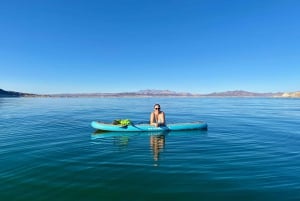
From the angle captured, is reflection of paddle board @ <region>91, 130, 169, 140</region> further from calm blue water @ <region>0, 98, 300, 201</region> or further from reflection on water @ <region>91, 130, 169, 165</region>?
calm blue water @ <region>0, 98, 300, 201</region>

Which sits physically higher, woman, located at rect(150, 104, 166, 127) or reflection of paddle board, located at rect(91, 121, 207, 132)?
woman, located at rect(150, 104, 166, 127)

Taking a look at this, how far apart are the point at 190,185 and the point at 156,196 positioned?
1.54 m

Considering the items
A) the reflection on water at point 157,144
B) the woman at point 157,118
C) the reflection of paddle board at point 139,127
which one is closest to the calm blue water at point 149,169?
the reflection on water at point 157,144

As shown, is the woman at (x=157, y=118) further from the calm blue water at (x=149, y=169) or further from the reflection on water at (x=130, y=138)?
the calm blue water at (x=149, y=169)

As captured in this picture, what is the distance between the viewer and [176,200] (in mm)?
7355

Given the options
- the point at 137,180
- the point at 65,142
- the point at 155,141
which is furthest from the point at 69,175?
the point at 155,141

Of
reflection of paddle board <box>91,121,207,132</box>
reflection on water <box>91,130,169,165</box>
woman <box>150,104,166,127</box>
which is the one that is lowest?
reflection on water <box>91,130,169,165</box>

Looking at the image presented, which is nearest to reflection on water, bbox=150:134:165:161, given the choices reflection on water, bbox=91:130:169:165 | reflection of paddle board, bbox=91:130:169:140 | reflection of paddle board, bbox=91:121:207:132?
reflection on water, bbox=91:130:169:165

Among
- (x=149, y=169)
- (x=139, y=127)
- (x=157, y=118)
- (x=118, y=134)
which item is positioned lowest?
(x=149, y=169)

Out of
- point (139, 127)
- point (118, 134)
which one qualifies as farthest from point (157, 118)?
point (118, 134)

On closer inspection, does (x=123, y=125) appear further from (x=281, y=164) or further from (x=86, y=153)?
(x=281, y=164)

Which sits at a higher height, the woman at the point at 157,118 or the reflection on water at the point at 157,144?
the woman at the point at 157,118

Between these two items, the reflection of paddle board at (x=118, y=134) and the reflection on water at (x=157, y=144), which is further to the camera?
the reflection of paddle board at (x=118, y=134)

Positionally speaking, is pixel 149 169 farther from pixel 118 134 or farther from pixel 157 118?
pixel 157 118
